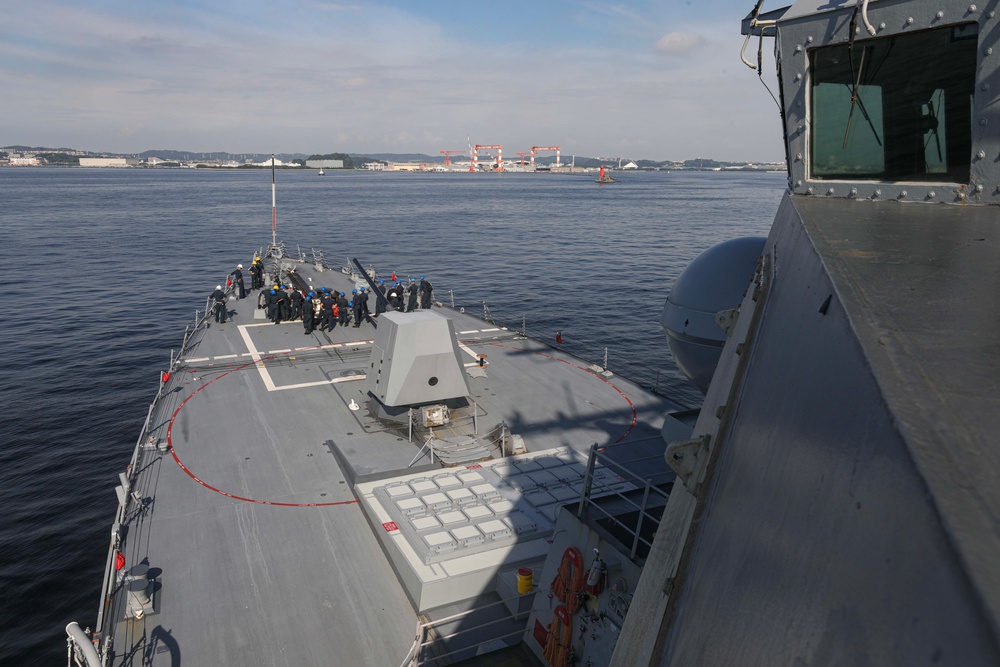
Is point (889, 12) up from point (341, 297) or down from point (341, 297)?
up

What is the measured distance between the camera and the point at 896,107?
22.6ft

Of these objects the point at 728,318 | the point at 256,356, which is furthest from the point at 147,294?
the point at 728,318

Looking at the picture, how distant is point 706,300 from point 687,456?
25.1 feet

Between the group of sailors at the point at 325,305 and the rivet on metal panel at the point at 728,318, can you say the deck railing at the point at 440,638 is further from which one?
the group of sailors at the point at 325,305

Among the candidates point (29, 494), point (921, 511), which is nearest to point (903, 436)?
point (921, 511)

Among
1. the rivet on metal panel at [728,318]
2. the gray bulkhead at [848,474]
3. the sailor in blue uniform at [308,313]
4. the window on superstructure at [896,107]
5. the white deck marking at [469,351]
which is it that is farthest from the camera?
the sailor in blue uniform at [308,313]

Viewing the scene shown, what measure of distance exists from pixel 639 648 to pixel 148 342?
3497 cm

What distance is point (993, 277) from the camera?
107 inches

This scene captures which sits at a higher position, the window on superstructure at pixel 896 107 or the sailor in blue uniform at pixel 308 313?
the window on superstructure at pixel 896 107

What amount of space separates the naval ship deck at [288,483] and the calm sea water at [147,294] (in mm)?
4116

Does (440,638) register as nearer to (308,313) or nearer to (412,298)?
(308,313)

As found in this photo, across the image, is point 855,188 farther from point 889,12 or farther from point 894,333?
point 894,333

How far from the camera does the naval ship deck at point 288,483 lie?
848cm

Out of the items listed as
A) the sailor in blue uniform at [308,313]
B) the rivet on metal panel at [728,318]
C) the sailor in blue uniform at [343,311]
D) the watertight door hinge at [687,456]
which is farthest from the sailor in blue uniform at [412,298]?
the watertight door hinge at [687,456]
